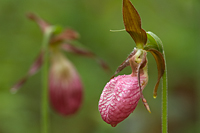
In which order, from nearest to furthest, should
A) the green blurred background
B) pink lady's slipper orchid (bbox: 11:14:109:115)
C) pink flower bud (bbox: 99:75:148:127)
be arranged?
pink flower bud (bbox: 99:75:148:127)
pink lady's slipper orchid (bbox: 11:14:109:115)
the green blurred background

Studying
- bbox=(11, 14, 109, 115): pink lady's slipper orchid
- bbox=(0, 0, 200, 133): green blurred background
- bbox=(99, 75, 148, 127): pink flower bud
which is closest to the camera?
bbox=(99, 75, 148, 127): pink flower bud

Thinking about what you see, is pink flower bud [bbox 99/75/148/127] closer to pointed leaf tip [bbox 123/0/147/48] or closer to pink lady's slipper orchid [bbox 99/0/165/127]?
pink lady's slipper orchid [bbox 99/0/165/127]

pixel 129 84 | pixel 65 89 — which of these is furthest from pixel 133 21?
pixel 65 89

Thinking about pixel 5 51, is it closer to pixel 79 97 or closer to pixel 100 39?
pixel 100 39

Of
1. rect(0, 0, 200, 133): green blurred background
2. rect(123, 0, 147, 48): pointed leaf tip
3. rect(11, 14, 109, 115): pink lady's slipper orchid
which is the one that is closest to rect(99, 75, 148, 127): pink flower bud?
rect(123, 0, 147, 48): pointed leaf tip

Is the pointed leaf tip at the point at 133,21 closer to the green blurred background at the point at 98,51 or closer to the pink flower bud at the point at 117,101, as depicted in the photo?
the pink flower bud at the point at 117,101

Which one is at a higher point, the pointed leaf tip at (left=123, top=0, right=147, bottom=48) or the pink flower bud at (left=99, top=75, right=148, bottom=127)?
the pointed leaf tip at (left=123, top=0, right=147, bottom=48)

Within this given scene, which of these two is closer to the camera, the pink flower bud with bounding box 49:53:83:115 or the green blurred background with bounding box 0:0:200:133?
the pink flower bud with bounding box 49:53:83:115
